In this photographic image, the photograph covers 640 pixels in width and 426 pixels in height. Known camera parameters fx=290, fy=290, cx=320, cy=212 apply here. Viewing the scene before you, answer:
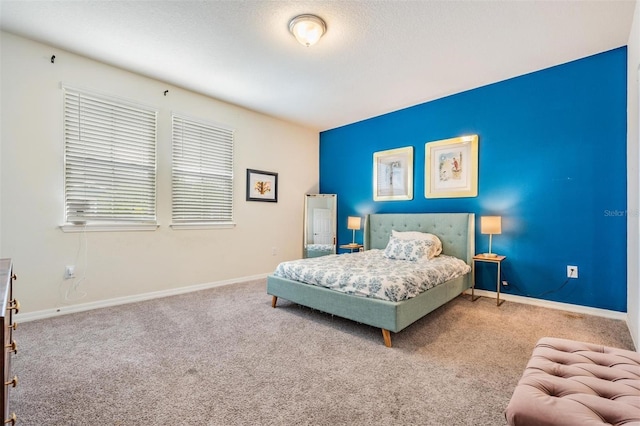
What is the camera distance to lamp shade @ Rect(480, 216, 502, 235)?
3.39 metres

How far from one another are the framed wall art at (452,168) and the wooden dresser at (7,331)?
4.32 m

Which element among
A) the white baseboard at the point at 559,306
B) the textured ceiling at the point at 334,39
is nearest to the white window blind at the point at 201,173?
the textured ceiling at the point at 334,39

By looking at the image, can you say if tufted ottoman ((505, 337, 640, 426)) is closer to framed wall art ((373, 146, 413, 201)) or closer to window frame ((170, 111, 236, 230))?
framed wall art ((373, 146, 413, 201))

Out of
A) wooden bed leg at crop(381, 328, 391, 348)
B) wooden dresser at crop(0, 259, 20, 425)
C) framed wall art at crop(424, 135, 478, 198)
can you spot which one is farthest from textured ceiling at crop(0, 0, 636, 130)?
wooden bed leg at crop(381, 328, 391, 348)

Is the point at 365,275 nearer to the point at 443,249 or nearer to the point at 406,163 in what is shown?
the point at 443,249

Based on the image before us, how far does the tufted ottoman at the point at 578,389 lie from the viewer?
94 centimetres

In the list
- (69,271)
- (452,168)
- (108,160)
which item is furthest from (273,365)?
(452,168)

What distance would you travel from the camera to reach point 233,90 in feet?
13.0

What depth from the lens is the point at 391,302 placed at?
2365mm

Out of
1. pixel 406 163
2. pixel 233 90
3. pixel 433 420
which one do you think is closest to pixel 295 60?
pixel 233 90

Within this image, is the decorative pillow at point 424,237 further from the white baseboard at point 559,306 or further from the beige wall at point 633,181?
the beige wall at point 633,181

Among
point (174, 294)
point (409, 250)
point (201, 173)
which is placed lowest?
point (174, 294)

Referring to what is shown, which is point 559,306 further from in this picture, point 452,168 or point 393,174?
point 393,174

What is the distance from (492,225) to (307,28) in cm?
290
